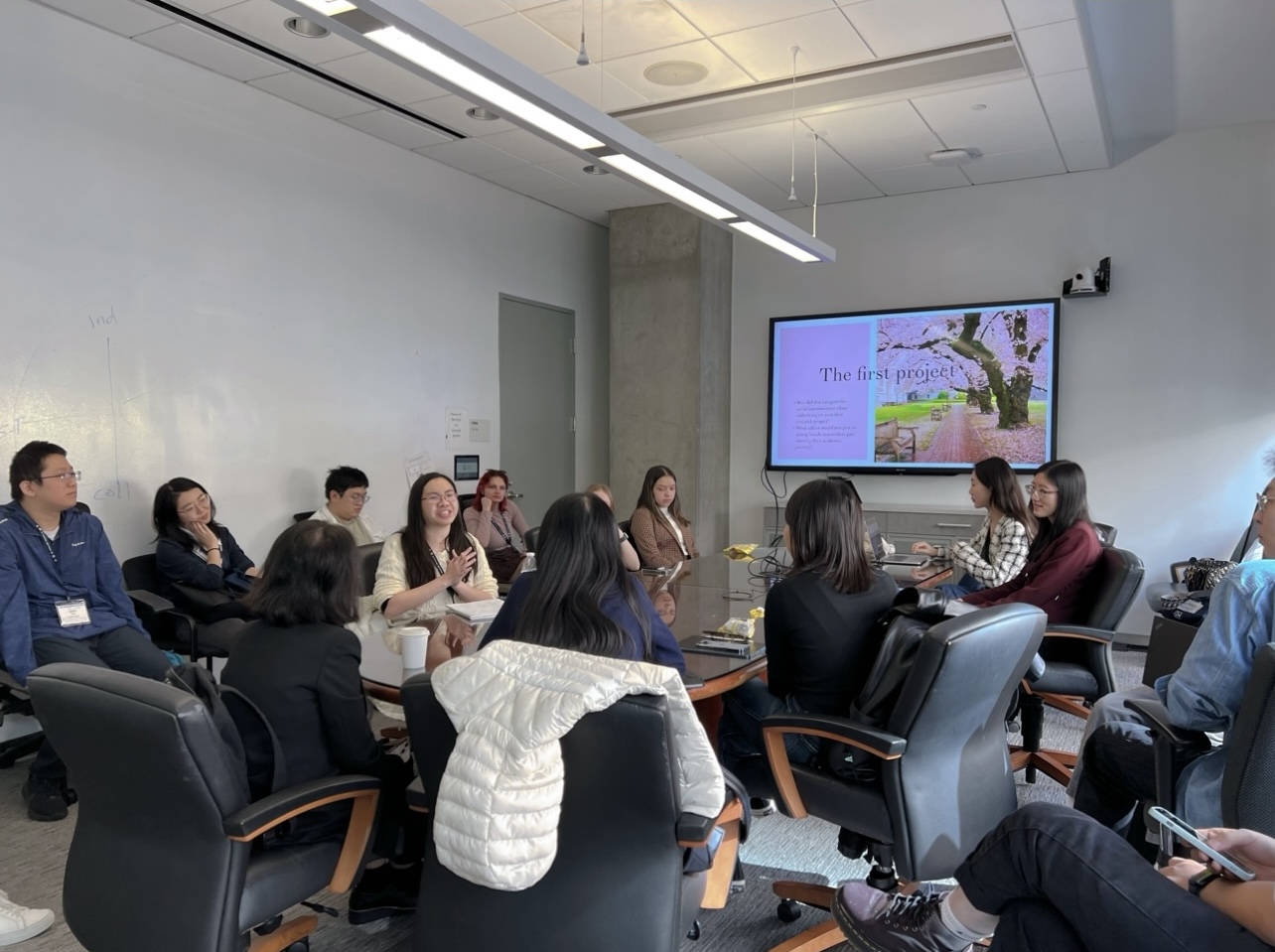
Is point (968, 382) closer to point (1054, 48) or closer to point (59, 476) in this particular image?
point (1054, 48)

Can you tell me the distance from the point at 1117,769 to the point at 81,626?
3514mm

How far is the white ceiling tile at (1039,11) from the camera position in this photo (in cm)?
354

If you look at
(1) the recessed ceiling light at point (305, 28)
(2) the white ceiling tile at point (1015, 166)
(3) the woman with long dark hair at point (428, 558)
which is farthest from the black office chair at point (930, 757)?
(2) the white ceiling tile at point (1015, 166)

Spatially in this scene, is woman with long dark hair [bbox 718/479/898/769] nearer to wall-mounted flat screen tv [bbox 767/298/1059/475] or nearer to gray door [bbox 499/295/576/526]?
wall-mounted flat screen tv [bbox 767/298/1059/475]

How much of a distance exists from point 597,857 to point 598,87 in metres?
3.95

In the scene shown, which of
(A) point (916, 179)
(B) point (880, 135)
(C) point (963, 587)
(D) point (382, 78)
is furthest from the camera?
(A) point (916, 179)

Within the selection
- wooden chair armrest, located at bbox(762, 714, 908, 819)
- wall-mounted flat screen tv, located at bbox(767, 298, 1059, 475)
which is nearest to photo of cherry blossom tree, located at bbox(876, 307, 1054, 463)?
wall-mounted flat screen tv, located at bbox(767, 298, 1059, 475)

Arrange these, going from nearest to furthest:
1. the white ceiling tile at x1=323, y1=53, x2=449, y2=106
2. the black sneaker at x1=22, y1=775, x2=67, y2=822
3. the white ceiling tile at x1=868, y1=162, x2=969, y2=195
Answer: the black sneaker at x1=22, y1=775, x2=67, y2=822 < the white ceiling tile at x1=323, y1=53, x2=449, y2=106 < the white ceiling tile at x1=868, y1=162, x2=969, y2=195

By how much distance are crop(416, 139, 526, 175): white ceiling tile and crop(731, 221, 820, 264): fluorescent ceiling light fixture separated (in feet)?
6.44

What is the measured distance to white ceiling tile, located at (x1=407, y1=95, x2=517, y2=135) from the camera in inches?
185

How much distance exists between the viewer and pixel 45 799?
3094 mm

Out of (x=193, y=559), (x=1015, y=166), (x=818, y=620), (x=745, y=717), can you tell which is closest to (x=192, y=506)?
(x=193, y=559)

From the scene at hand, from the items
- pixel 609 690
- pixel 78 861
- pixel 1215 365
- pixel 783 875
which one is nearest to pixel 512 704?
pixel 609 690

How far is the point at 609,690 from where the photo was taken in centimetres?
146
